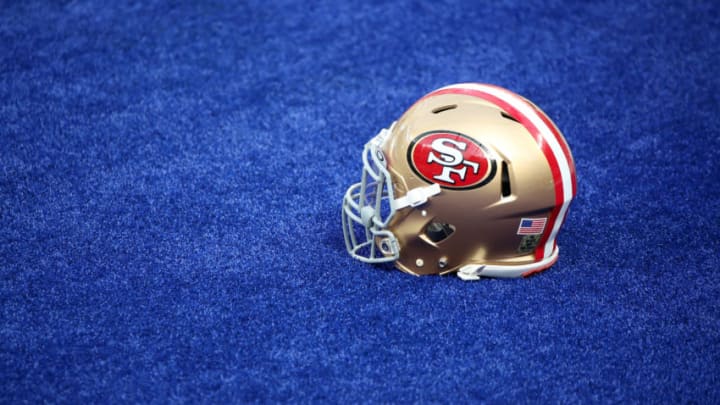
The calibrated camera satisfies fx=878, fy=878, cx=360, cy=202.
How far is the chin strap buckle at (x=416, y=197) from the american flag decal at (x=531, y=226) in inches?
10.3

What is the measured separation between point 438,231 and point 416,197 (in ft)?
0.45

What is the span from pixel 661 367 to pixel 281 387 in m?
1.01

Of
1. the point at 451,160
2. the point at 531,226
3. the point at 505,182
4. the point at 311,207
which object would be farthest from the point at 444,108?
the point at 311,207

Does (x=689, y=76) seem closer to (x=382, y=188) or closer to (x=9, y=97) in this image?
(x=382, y=188)

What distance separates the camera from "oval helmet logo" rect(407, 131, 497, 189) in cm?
236

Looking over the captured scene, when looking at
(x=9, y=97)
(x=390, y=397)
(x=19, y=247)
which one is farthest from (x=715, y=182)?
(x=9, y=97)

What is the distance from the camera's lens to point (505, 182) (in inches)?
94.1

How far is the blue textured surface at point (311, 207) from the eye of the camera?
7.61 ft

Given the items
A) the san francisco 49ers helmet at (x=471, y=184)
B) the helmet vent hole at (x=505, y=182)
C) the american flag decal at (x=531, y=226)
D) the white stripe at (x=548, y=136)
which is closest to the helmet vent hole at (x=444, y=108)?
the san francisco 49ers helmet at (x=471, y=184)

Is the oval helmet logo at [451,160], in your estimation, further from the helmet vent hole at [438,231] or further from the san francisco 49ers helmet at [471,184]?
the helmet vent hole at [438,231]

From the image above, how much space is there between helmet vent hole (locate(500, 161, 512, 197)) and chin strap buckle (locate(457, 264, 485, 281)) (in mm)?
275

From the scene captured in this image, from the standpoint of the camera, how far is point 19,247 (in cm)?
272

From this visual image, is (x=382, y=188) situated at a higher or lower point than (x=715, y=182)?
higher

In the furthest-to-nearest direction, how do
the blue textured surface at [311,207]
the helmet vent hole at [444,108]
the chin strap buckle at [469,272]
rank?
the chin strap buckle at [469,272], the helmet vent hole at [444,108], the blue textured surface at [311,207]
